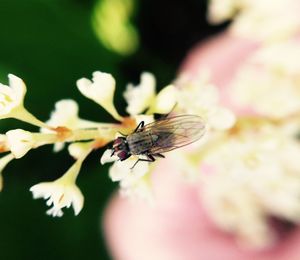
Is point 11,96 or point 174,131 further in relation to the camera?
point 174,131

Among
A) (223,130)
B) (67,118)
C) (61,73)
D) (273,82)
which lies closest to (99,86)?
(67,118)

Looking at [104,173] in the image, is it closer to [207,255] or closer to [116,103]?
[116,103]

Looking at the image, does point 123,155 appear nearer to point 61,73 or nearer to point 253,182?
point 253,182

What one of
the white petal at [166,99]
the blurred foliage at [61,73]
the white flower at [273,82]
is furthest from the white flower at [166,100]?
the blurred foliage at [61,73]

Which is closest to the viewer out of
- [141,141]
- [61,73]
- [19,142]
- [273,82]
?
[19,142]

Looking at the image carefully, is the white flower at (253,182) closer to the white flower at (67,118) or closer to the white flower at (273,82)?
the white flower at (273,82)

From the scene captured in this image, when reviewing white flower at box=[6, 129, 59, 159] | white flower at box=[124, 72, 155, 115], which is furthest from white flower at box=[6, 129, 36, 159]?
white flower at box=[124, 72, 155, 115]
